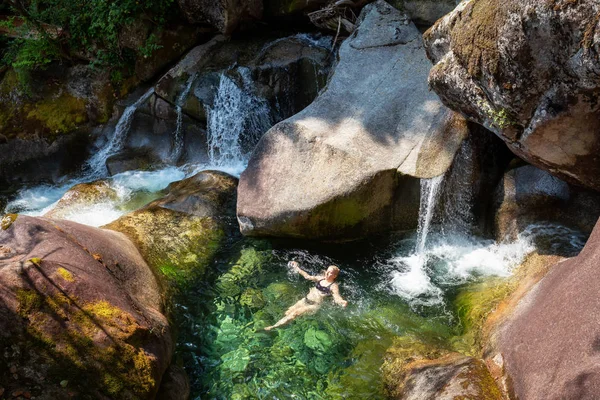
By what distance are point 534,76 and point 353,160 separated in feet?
9.05

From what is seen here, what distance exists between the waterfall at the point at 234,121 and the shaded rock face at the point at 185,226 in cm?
127

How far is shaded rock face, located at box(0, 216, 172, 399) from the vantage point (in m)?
4.30

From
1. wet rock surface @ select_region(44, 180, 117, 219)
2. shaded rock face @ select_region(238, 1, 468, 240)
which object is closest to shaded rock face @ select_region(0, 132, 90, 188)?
wet rock surface @ select_region(44, 180, 117, 219)

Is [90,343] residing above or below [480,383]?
above

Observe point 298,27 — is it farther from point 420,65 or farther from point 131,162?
point 131,162

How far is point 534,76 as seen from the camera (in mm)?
5195

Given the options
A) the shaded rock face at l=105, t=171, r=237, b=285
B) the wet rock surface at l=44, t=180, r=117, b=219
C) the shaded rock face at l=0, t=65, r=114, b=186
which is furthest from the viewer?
the shaded rock face at l=0, t=65, r=114, b=186

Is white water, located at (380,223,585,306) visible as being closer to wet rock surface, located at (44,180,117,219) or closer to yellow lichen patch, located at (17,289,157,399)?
yellow lichen patch, located at (17,289,157,399)

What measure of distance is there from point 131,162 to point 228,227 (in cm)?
364

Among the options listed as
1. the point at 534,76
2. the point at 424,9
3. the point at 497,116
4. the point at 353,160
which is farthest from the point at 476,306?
the point at 424,9

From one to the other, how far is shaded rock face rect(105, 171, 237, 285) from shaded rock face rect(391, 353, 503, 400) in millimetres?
3209

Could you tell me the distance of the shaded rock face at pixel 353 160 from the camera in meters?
7.32

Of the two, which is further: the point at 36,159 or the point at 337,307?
the point at 36,159

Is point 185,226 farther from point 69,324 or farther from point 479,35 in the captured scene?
point 479,35
